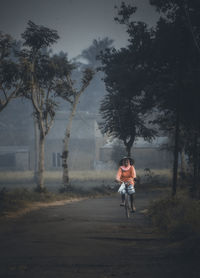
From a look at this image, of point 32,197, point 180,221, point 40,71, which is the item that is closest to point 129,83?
point 40,71

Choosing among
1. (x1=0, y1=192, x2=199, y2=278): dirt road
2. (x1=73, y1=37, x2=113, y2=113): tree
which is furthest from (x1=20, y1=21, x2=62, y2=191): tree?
(x1=73, y1=37, x2=113, y2=113): tree

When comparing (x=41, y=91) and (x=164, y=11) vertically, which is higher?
(x=164, y=11)

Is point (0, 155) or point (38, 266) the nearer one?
point (38, 266)

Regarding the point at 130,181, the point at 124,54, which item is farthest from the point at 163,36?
the point at 130,181

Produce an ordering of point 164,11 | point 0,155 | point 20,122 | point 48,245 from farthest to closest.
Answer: point 20,122
point 0,155
point 164,11
point 48,245

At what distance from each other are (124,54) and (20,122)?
48.5m

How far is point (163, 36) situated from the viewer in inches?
731

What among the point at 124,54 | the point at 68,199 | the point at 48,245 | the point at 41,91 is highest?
the point at 124,54

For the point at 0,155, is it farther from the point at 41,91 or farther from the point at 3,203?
the point at 3,203

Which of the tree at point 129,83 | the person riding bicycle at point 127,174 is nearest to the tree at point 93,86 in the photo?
the tree at point 129,83

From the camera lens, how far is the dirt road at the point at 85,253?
4.89 metres

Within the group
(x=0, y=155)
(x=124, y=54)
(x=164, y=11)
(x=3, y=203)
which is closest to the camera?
(x=3, y=203)

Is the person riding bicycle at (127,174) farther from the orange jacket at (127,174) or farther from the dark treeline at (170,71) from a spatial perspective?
A: the dark treeline at (170,71)

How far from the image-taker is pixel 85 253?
5.95 m
